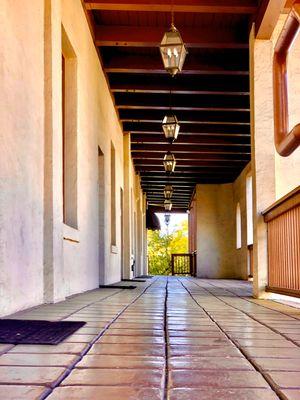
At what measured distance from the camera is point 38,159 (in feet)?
13.4

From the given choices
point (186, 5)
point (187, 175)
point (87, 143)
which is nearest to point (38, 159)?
point (87, 143)

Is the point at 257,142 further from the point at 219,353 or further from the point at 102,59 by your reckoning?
the point at 219,353

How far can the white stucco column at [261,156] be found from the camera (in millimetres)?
5602

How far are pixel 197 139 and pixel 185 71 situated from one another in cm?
438

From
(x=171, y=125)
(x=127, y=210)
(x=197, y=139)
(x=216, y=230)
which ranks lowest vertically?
(x=216, y=230)

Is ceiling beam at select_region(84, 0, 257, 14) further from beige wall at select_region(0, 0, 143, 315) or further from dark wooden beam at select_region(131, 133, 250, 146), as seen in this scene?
dark wooden beam at select_region(131, 133, 250, 146)

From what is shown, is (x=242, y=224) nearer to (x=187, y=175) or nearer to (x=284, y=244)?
(x=187, y=175)

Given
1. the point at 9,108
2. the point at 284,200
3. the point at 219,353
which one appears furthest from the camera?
the point at 284,200

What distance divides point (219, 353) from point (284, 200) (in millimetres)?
2794

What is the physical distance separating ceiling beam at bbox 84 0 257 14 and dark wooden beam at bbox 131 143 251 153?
22.0 feet

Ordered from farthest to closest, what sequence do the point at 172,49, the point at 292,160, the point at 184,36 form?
the point at 184,36 → the point at 292,160 → the point at 172,49

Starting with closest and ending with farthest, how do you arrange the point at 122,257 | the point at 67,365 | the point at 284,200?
A: the point at 67,365 → the point at 284,200 → the point at 122,257

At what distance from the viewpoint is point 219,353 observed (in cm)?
200

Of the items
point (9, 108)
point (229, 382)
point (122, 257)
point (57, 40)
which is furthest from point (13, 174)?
point (122, 257)
